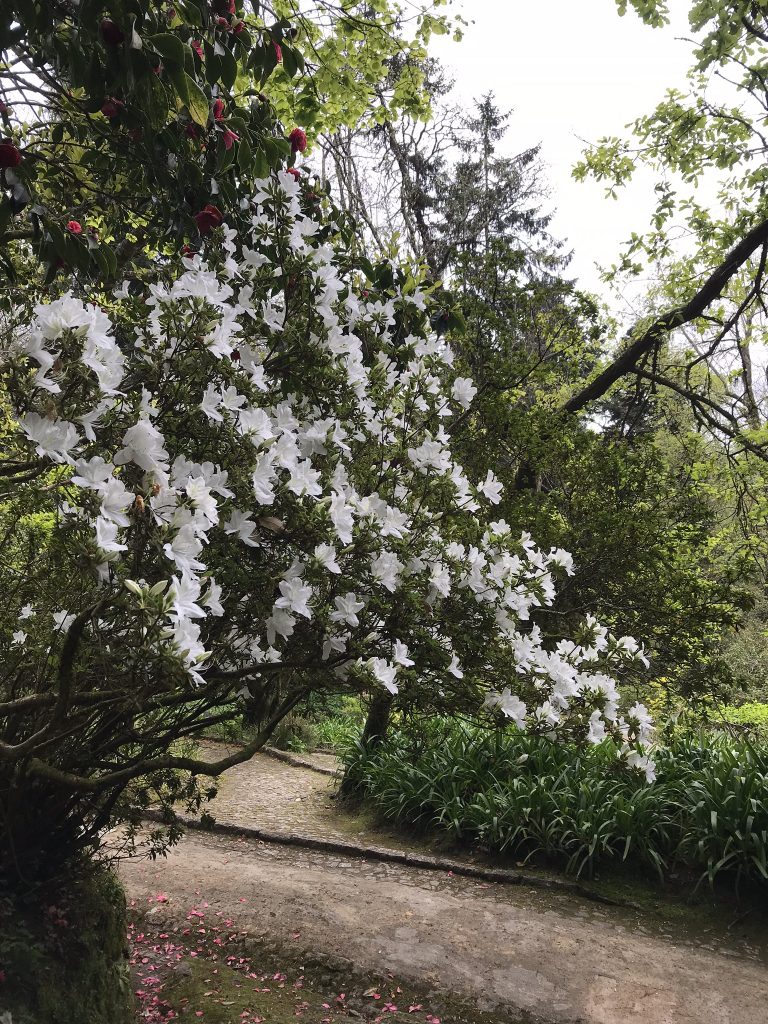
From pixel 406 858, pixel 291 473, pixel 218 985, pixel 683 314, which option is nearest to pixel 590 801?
pixel 406 858

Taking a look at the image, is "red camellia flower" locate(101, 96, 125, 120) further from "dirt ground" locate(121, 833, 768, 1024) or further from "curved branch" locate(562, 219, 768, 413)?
"curved branch" locate(562, 219, 768, 413)

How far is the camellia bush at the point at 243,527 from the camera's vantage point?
1.68 meters

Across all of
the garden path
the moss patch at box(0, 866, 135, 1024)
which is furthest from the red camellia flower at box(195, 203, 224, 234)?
the garden path

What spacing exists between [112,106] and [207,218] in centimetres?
37

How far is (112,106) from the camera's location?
1.93 meters

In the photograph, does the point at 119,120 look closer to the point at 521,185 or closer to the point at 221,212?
the point at 221,212

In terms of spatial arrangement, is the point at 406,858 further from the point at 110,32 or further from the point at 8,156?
the point at 110,32

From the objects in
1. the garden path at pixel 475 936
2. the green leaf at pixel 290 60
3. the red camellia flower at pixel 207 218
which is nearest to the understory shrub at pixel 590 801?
the garden path at pixel 475 936

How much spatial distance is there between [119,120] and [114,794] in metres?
2.35

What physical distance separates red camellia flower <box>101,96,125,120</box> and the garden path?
3.72 metres

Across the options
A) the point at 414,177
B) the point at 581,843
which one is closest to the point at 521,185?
the point at 414,177

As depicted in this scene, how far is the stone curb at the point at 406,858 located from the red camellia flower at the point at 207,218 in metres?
3.27

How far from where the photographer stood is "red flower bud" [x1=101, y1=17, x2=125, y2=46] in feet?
4.89

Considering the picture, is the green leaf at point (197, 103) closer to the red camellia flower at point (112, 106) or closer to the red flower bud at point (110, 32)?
the red flower bud at point (110, 32)
